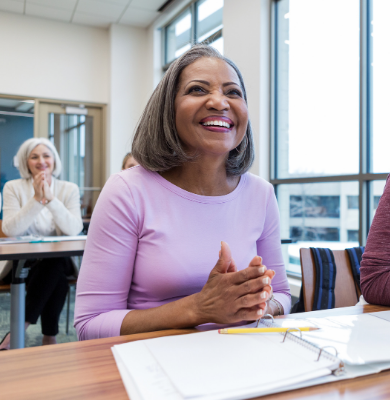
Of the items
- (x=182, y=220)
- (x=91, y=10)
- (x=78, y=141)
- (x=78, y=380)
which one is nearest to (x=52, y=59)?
(x=91, y=10)

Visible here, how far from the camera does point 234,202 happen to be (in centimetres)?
112

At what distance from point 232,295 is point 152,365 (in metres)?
0.25

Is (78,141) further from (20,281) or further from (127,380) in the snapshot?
(127,380)

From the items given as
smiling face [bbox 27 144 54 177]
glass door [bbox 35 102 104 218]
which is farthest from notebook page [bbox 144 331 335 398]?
glass door [bbox 35 102 104 218]

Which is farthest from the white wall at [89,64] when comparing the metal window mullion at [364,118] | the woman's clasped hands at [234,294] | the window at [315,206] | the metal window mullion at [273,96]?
the woman's clasped hands at [234,294]

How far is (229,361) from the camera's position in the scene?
568 millimetres

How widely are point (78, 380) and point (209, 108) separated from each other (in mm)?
727

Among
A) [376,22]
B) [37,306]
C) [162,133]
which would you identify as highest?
[376,22]

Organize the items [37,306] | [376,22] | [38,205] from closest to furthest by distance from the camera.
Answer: [37,306]
[38,205]
[376,22]

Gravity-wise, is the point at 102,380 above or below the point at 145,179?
below

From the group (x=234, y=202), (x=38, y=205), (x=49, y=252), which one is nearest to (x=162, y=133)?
(x=234, y=202)

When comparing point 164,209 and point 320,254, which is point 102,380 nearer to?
point 164,209

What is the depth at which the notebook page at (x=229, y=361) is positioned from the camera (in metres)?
0.50

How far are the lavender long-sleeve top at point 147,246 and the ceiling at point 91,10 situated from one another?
4.31 metres
